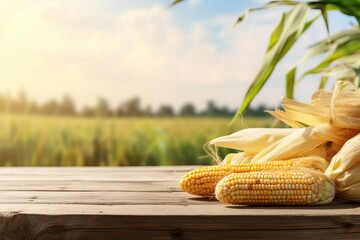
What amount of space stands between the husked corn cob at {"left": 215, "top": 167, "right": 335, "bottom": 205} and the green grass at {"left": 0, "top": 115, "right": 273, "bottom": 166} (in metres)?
2.17

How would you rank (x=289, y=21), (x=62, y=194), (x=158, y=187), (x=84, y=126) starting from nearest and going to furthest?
(x=62, y=194) < (x=158, y=187) < (x=289, y=21) < (x=84, y=126)

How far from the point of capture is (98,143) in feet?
12.0

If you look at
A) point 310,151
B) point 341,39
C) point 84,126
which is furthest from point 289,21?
point 84,126

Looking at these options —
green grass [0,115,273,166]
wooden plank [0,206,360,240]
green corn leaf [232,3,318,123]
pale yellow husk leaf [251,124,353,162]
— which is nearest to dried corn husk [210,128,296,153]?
pale yellow husk leaf [251,124,353,162]

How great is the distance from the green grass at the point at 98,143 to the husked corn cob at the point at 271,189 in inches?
85.3

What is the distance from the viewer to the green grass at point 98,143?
3.62 metres

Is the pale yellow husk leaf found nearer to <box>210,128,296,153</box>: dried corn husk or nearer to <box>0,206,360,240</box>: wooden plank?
<box>210,128,296,153</box>: dried corn husk

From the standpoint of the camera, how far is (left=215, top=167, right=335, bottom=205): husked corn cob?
1322 millimetres

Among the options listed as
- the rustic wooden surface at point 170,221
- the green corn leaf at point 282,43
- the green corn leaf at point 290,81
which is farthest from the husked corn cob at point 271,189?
the green corn leaf at point 290,81

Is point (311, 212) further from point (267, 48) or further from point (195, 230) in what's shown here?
point (267, 48)

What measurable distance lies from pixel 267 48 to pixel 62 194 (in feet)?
3.25

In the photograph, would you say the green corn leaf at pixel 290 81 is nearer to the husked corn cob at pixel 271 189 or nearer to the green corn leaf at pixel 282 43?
the green corn leaf at pixel 282 43

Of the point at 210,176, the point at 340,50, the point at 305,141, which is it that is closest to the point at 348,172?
the point at 305,141

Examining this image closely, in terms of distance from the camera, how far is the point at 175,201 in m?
1.41
